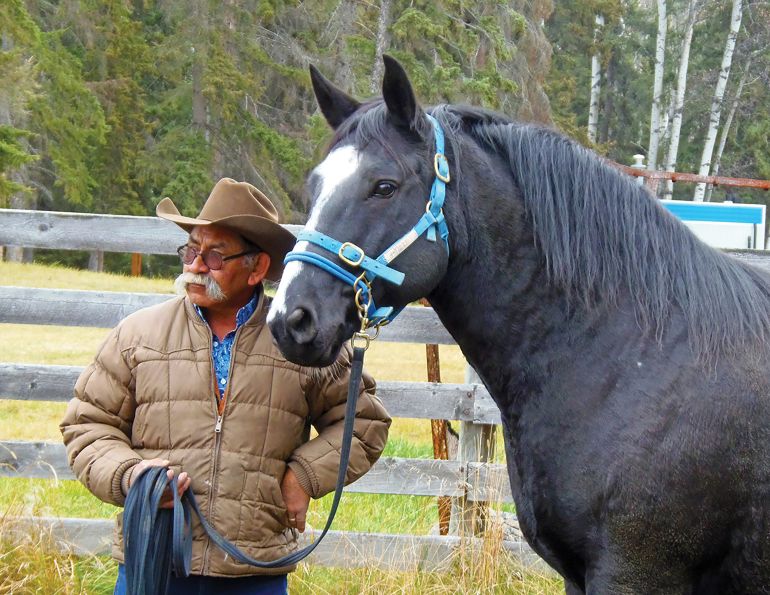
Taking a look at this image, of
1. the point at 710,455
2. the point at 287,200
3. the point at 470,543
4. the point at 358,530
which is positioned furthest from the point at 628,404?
the point at 287,200

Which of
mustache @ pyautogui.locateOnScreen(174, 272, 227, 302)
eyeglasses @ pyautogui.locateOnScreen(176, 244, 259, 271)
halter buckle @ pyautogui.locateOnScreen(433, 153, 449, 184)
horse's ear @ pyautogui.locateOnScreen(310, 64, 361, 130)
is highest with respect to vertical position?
horse's ear @ pyautogui.locateOnScreen(310, 64, 361, 130)

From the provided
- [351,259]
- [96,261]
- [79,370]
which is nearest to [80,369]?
[79,370]

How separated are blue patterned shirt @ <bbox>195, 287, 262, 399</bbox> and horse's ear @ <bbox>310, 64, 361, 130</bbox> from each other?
673 mm

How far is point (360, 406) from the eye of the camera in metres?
2.74

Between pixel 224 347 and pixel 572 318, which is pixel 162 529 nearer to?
pixel 224 347

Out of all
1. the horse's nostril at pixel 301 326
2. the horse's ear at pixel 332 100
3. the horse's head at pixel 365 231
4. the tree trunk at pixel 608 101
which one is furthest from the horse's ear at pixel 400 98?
the tree trunk at pixel 608 101

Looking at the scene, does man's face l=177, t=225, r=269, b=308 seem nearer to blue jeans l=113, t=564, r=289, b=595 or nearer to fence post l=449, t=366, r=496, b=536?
blue jeans l=113, t=564, r=289, b=595

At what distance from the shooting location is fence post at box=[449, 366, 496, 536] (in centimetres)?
422

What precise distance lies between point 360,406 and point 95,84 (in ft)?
76.5

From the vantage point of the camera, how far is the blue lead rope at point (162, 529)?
2418 millimetres

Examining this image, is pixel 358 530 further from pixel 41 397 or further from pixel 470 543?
pixel 41 397

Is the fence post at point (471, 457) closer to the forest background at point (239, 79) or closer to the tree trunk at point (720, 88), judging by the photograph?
the forest background at point (239, 79)

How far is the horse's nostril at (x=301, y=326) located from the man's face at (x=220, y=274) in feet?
1.85

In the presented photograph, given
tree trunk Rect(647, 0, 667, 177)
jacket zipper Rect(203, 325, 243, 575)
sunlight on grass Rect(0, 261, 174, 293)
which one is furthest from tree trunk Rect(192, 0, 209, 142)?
jacket zipper Rect(203, 325, 243, 575)
